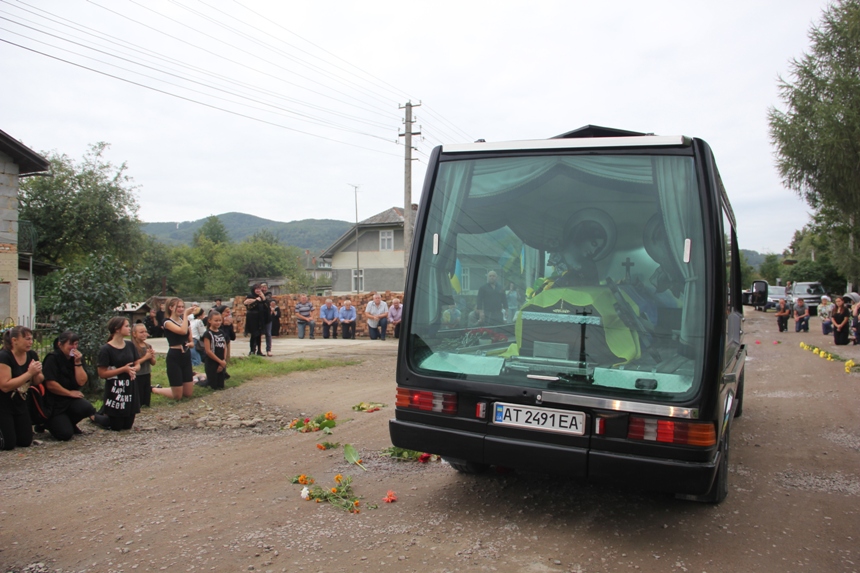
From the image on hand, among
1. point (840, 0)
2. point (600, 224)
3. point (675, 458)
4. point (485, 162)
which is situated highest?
point (840, 0)

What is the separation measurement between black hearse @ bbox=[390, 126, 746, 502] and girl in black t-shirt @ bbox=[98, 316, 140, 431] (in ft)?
14.6

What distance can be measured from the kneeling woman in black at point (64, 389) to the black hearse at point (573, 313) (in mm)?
4481

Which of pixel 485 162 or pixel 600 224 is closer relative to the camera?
pixel 600 224

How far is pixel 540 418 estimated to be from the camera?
13.6ft

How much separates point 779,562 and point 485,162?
3214 millimetres

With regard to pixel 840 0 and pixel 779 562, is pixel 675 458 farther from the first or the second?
pixel 840 0

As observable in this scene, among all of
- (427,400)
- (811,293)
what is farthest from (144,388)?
(811,293)

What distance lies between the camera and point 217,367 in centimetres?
1031

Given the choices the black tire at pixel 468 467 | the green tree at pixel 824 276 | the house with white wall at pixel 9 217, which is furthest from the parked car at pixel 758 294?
the green tree at pixel 824 276

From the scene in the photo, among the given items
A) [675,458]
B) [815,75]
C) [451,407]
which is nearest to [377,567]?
[451,407]

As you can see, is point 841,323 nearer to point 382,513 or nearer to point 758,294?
point 758,294

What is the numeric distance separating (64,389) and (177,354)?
2.35 meters

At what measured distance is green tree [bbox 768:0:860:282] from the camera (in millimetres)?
26453

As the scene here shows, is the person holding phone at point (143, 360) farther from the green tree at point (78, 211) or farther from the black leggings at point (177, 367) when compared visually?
the green tree at point (78, 211)
